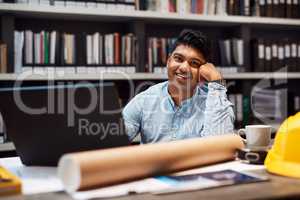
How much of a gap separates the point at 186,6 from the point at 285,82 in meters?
1.17

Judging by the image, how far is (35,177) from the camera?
1.12 meters

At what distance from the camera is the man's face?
84.7 inches

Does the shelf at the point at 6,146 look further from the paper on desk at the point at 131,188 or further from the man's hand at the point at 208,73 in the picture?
the paper on desk at the point at 131,188

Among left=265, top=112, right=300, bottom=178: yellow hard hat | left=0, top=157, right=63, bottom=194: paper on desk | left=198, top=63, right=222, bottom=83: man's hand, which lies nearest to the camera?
left=0, top=157, right=63, bottom=194: paper on desk

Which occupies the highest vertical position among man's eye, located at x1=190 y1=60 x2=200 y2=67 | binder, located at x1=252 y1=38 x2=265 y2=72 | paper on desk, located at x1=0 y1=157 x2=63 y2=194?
binder, located at x1=252 y1=38 x2=265 y2=72

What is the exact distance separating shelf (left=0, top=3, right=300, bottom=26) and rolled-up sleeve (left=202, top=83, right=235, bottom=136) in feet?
3.65

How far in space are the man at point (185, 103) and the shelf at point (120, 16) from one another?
2.81 ft

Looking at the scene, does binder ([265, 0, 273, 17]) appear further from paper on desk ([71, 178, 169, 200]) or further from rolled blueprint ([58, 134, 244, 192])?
paper on desk ([71, 178, 169, 200])

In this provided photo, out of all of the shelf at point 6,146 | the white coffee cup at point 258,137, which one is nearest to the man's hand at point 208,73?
the white coffee cup at point 258,137

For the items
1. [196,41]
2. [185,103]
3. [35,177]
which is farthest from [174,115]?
[35,177]

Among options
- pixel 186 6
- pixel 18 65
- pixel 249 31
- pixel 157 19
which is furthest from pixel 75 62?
pixel 249 31

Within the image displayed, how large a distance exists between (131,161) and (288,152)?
1.45 feet

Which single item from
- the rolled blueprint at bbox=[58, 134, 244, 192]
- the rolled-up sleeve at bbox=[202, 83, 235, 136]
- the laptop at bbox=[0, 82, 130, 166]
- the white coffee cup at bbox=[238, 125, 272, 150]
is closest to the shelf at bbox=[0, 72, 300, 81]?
the rolled-up sleeve at bbox=[202, 83, 235, 136]

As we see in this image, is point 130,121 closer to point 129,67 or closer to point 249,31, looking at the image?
point 129,67
